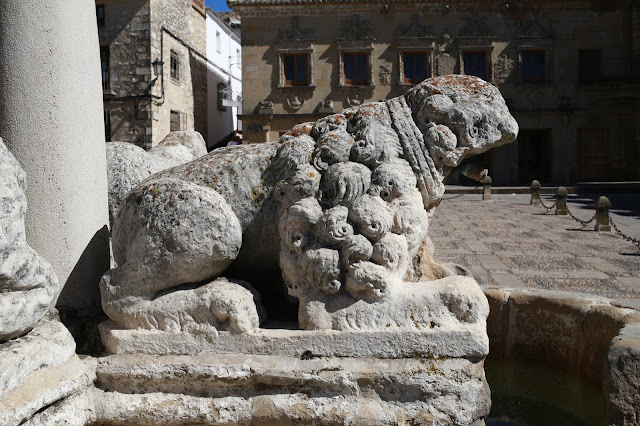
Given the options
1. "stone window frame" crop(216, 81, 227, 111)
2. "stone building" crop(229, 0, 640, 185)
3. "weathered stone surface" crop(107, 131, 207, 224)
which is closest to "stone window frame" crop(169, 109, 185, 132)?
"stone building" crop(229, 0, 640, 185)

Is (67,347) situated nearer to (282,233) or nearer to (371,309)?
(282,233)

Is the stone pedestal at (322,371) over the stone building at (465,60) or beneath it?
beneath

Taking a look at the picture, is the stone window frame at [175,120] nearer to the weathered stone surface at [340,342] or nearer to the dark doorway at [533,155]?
the dark doorway at [533,155]

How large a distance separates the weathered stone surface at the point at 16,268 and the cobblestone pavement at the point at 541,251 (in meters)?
2.74

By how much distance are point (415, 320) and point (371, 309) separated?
0.56 ft

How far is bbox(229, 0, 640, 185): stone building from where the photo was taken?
2161cm

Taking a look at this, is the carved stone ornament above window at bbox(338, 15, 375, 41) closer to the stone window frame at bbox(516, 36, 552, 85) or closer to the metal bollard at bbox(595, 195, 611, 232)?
the stone window frame at bbox(516, 36, 552, 85)

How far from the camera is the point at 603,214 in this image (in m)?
9.07

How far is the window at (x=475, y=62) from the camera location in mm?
21969

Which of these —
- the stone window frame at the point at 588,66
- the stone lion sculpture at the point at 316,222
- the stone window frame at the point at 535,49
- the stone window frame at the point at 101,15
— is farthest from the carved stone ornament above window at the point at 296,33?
the stone lion sculpture at the point at 316,222

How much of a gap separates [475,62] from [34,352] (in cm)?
2188

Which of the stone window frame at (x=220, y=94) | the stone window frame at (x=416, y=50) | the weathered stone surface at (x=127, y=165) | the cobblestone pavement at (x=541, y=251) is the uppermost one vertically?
the stone window frame at (x=416, y=50)

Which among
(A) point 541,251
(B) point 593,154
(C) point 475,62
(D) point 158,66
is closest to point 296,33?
(D) point 158,66

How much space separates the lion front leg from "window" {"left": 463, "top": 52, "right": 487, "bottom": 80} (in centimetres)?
2115
